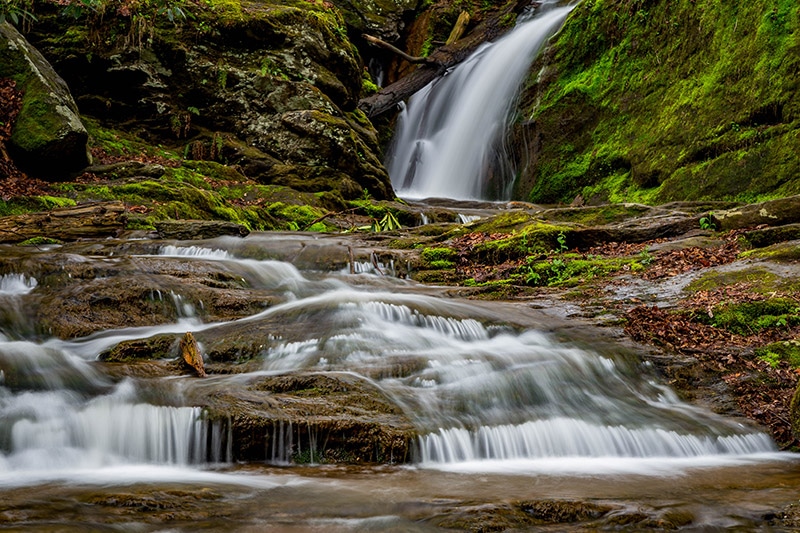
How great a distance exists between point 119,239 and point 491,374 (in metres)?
6.50

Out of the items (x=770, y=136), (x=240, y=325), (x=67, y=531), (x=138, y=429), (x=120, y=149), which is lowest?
(x=67, y=531)

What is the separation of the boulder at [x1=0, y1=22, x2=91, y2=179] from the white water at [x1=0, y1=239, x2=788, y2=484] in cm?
565

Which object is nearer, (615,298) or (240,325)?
(240,325)

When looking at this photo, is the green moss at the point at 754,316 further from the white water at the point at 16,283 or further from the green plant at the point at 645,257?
the white water at the point at 16,283

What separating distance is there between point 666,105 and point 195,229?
1218 cm

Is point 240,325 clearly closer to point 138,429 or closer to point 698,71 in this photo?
point 138,429

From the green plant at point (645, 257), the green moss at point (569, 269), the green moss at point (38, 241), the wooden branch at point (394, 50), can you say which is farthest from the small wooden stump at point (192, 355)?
the wooden branch at point (394, 50)

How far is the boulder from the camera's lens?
1035cm

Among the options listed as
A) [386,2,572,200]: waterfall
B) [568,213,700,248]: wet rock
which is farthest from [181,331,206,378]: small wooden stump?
[386,2,572,200]: waterfall

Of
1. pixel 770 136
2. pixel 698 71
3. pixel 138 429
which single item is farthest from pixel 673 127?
pixel 138 429

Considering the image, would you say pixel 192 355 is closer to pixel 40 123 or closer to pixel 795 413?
pixel 795 413

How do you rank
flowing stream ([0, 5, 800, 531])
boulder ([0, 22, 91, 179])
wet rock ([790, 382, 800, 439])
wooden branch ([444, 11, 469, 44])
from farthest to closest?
wooden branch ([444, 11, 469, 44]) < boulder ([0, 22, 91, 179]) < wet rock ([790, 382, 800, 439]) < flowing stream ([0, 5, 800, 531])

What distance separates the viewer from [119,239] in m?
9.04

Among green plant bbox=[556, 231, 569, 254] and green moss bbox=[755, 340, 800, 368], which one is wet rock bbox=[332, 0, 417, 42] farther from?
green moss bbox=[755, 340, 800, 368]
